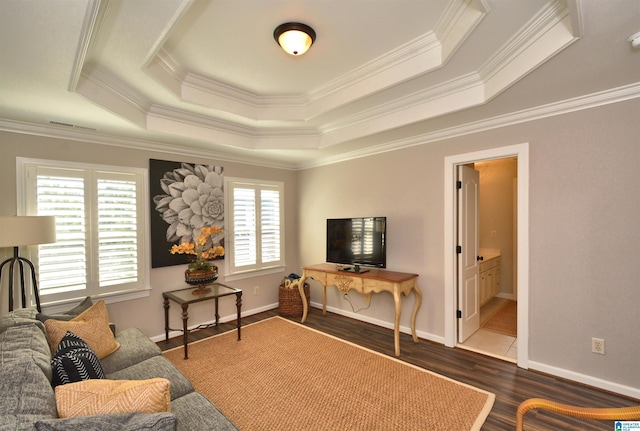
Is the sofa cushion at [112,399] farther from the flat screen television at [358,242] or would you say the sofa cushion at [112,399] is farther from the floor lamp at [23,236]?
the flat screen television at [358,242]

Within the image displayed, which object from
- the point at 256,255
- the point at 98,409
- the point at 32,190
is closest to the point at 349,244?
the point at 256,255

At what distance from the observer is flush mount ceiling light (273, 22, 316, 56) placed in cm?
206

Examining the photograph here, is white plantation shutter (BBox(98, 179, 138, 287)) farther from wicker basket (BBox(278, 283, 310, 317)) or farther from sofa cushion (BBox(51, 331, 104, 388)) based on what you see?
wicker basket (BBox(278, 283, 310, 317))

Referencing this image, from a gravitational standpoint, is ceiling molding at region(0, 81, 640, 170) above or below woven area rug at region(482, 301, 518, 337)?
above

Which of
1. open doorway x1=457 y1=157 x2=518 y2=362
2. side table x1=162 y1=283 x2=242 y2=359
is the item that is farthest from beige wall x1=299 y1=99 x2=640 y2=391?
side table x1=162 y1=283 x2=242 y2=359

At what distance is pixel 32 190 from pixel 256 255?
2679 mm

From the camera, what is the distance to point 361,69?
8.82 feet

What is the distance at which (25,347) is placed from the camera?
62.9 inches

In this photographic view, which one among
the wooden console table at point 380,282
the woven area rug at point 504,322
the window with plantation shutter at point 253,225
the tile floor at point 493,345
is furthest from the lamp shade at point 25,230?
the woven area rug at point 504,322

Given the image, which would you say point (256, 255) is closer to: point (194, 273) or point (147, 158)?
point (194, 273)

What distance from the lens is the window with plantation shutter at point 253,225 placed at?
14.4 ft

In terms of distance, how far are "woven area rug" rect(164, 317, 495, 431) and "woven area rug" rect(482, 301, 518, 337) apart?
1669mm

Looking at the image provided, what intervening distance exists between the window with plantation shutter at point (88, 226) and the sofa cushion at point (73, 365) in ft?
5.24

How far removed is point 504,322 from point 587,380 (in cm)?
162
